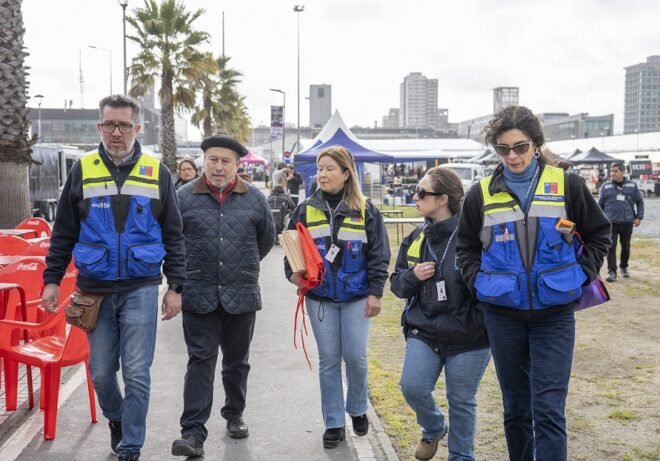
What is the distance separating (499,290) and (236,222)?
78.1 inches

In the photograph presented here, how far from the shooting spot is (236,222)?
16.2ft

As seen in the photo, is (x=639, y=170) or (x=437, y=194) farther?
(x=639, y=170)

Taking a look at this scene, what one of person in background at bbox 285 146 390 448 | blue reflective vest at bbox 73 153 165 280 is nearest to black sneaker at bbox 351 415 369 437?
person in background at bbox 285 146 390 448

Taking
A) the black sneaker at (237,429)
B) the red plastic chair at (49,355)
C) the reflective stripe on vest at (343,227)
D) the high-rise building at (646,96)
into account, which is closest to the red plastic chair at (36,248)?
the red plastic chair at (49,355)

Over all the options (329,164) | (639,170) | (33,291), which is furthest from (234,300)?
(639,170)

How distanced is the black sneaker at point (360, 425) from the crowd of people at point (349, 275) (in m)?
0.01

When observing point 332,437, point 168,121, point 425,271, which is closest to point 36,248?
point 332,437

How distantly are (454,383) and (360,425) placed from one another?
3.62ft

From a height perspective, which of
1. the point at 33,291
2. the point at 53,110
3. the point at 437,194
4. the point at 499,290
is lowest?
the point at 33,291

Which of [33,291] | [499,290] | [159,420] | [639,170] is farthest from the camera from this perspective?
[639,170]

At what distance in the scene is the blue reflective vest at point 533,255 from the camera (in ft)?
11.5

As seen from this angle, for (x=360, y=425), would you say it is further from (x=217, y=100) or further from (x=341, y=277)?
(x=217, y=100)

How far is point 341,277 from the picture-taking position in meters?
4.84

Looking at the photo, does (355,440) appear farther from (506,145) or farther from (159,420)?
(506,145)
